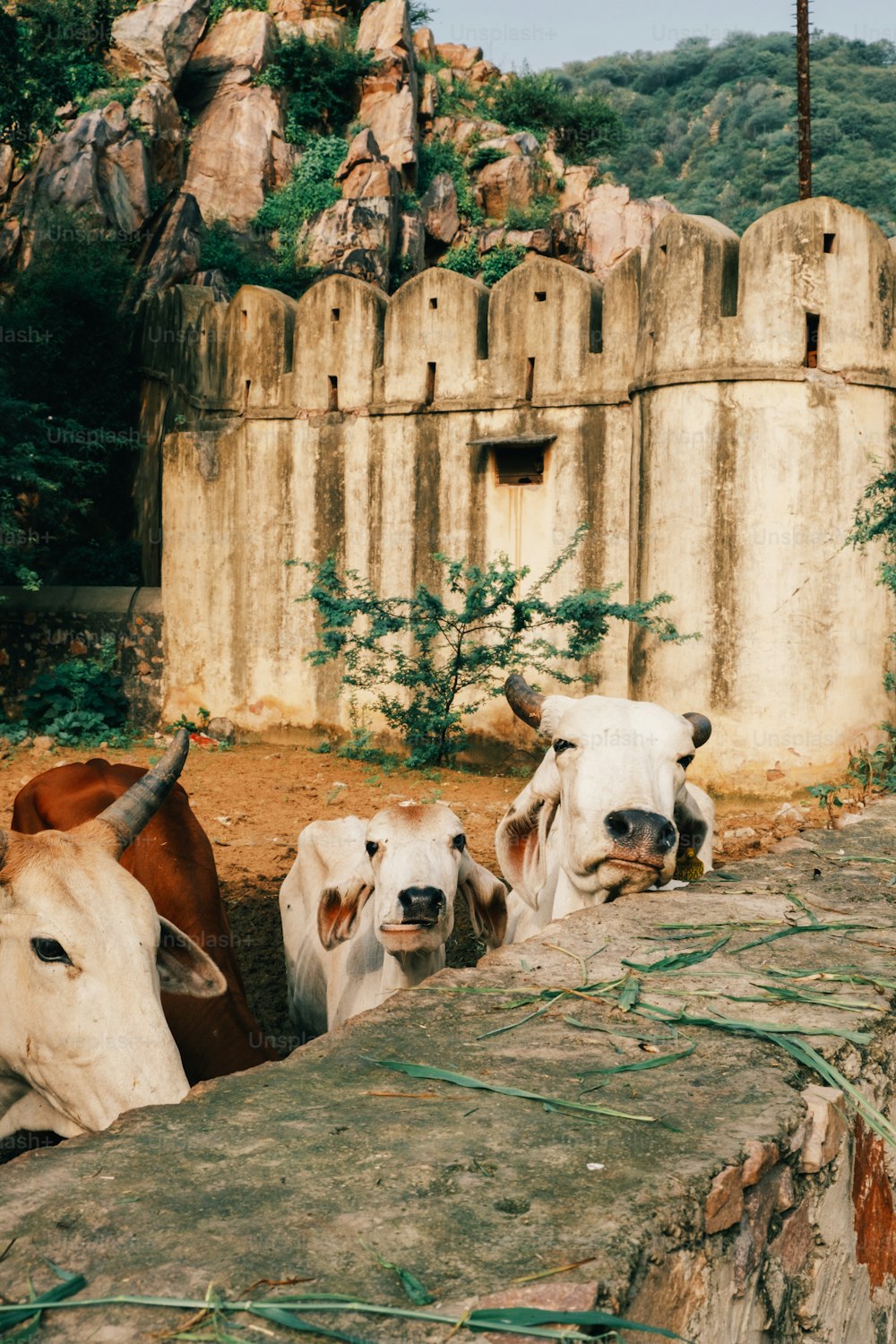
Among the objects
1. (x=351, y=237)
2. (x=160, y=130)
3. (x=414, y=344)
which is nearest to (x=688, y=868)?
(x=414, y=344)

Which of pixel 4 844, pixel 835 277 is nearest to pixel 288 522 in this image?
pixel 835 277

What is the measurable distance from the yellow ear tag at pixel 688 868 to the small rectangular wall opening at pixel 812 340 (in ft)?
19.1

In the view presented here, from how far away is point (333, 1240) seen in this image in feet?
6.01

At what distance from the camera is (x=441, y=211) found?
26.1 metres

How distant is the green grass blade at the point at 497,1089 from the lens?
7.52ft

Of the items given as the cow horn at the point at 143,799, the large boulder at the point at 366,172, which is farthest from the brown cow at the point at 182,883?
the large boulder at the point at 366,172

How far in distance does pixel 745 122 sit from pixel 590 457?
41732 mm

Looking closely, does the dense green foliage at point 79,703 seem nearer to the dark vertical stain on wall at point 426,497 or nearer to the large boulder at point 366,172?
the dark vertical stain on wall at point 426,497

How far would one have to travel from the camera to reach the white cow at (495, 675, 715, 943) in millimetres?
4051

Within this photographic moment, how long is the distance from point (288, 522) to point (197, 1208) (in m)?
9.96

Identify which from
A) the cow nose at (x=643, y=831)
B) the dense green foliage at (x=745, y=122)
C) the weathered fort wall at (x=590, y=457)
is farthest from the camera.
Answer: the dense green foliage at (x=745, y=122)

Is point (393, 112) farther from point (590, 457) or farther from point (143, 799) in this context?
point (143, 799)

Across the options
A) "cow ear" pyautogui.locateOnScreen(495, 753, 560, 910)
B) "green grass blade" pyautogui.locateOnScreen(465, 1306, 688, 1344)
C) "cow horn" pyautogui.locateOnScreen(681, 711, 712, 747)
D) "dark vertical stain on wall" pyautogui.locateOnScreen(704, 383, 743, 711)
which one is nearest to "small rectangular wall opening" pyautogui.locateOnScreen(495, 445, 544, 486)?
"dark vertical stain on wall" pyautogui.locateOnScreen(704, 383, 743, 711)

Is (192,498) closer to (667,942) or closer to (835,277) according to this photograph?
(835,277)
